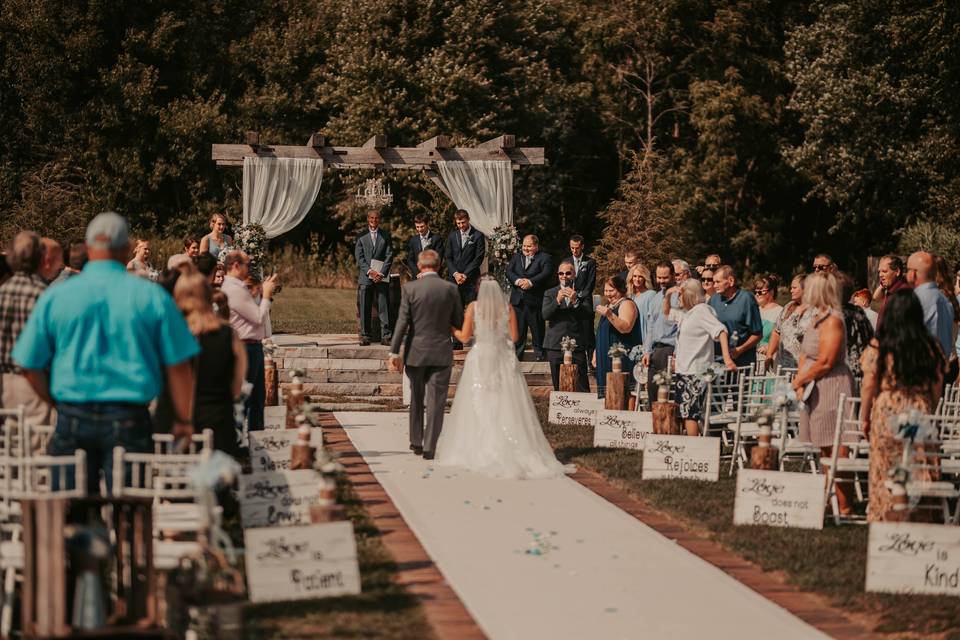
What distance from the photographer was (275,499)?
8930 mm

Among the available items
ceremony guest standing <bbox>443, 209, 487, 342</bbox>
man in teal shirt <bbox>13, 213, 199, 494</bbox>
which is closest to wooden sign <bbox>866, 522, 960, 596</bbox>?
man in teal shirt <bbox>13, 213, 199, 494</bbox>

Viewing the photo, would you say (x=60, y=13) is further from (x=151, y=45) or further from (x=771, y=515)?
(x=771, y=515)

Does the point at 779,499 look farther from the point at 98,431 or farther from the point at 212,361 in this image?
the point at 98,431

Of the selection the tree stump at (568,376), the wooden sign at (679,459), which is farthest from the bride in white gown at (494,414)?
the tree stump at (568,376)

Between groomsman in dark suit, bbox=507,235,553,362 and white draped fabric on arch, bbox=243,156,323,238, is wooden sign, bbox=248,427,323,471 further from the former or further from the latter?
white draped fabric on arch, bbox=243,156,323,238

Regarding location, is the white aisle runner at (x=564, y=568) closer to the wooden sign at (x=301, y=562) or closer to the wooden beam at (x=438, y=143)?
Answer: the wooden sign at (x=301, y=562)

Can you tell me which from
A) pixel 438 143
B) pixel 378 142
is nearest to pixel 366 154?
pixel 378 142

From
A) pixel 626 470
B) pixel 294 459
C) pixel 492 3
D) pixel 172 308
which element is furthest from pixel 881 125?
pixel 172 308

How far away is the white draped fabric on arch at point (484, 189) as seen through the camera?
2262cm

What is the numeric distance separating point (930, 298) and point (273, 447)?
536cm

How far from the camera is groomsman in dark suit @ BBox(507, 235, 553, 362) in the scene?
18.9 meters

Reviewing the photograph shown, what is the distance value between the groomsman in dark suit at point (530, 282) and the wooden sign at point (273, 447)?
8507mm

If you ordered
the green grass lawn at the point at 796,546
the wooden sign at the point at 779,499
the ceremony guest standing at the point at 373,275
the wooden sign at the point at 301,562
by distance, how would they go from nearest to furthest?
the wooden sign at the point at 301,562
the green grass lawn at the point at 796,546
the wooden sign at the point at 779,499
the ceremony guest standing at the point at 373,275

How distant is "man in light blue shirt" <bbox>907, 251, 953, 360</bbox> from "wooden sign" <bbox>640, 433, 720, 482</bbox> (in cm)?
197
